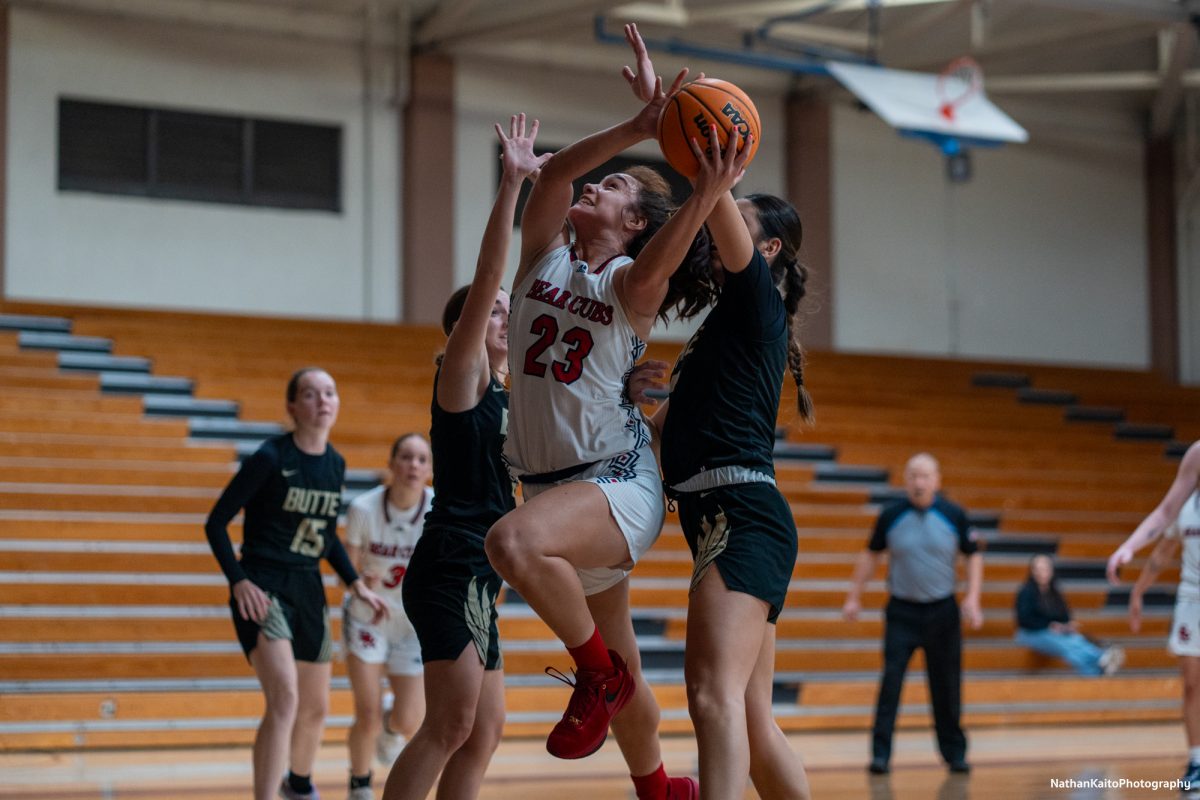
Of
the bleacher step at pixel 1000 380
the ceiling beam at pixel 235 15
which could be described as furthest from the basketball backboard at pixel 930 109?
the ceiling beam at pixel 235 15

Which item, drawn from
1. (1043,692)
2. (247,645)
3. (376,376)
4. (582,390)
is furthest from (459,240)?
(582,390)

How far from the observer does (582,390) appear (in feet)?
13.2

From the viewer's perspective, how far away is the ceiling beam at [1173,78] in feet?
48.7

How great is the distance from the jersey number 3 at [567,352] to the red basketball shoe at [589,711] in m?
0.77

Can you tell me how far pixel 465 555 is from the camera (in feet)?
14.2

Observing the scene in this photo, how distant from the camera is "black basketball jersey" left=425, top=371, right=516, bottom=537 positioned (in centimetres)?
434

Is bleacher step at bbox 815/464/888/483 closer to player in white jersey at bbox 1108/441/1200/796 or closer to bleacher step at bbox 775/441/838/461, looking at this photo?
bleacher step at bbox 775/441/838/461

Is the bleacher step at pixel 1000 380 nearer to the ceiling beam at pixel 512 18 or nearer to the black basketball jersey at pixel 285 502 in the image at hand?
the ceiling beam at pixel 512 18

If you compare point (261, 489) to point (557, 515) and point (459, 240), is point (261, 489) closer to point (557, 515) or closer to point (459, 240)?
point (557, 515)

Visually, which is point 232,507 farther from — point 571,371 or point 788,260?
point 788,260

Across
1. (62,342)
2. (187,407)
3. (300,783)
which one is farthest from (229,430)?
(300,783)

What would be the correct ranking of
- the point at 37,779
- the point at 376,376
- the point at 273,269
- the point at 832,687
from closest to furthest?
the point at 37,779 → the point at 832,687 → the point at 376,376 → the point at 273,269

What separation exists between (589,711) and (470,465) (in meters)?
0.88

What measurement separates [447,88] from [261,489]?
32.5 feet
